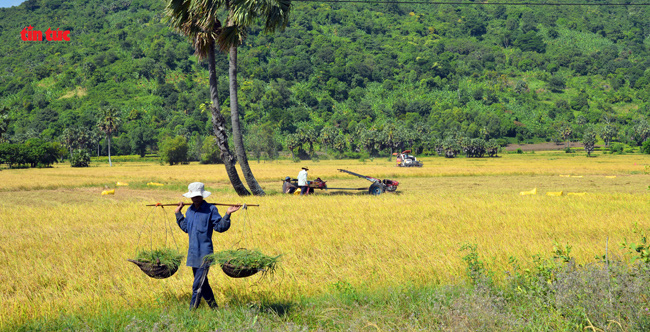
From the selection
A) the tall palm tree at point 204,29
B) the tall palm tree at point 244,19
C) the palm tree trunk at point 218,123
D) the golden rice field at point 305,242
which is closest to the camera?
the golden rice field at point 305,242

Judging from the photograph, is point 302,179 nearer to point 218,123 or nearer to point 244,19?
point 218,123

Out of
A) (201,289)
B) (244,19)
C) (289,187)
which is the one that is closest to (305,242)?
(201,289)

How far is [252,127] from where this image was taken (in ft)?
650

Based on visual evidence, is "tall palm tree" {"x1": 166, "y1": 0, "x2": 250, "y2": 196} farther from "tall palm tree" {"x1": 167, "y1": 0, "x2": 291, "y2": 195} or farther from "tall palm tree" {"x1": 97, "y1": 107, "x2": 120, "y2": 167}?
"tall palm tree" {"x1": 97, "y1": 107, "x2": 120, "y2": 167}

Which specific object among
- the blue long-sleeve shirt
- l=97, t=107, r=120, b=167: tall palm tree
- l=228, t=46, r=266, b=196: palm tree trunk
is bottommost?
the blue long-sleeve shirt

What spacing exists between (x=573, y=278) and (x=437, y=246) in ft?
15.9

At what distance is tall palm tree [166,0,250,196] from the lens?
73.9ft

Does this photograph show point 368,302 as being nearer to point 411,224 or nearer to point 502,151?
point 411,224

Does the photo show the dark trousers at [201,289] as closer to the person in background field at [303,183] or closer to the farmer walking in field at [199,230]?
the farmer walking in field at [199,230]

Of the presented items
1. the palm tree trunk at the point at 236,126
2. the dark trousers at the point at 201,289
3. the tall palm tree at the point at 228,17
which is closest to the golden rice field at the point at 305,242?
the dark trousers at the point at 201,289

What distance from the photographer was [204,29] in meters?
23.3

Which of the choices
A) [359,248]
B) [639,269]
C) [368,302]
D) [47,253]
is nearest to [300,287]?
[368,302]

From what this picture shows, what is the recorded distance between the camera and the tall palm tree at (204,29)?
22.5 meters

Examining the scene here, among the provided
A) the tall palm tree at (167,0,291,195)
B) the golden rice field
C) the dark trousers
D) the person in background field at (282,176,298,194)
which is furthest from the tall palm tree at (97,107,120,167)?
the dark trousers
